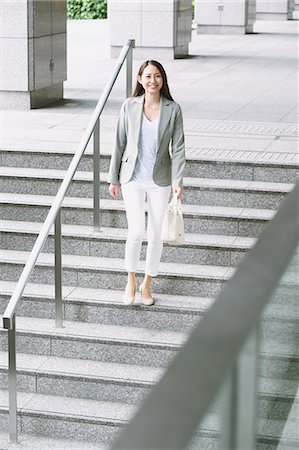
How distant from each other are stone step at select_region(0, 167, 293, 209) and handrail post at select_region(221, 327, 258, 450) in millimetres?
6750

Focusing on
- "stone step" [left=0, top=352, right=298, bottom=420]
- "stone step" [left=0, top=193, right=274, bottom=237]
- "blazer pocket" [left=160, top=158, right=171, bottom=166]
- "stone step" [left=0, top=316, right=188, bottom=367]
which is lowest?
"stone step" [left=0, top=352, right=298, bottom=420]

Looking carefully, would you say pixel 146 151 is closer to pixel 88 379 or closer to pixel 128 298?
pixel 128 298

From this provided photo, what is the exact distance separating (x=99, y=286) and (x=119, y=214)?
778mm

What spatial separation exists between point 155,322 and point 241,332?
6.06 metres

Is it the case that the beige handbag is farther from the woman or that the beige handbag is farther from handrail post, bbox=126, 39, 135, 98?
handrail post, bbox=126, 39, 135, 98

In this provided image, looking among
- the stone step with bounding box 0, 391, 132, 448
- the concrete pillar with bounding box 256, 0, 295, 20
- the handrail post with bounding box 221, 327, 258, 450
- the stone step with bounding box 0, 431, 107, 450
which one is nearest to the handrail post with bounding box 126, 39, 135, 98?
the stone step with bounding box 0, 391, 132, 448

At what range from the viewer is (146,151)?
709 centimetres

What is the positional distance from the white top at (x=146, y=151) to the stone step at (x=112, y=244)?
1.10 m

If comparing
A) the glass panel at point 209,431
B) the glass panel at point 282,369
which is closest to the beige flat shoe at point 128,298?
the glass panel at point 282,369

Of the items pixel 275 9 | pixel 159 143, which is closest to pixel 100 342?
pixel 159 143

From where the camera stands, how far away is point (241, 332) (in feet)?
4.90

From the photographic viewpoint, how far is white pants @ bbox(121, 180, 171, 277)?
280 inches

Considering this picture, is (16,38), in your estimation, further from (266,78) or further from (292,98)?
(266,78)

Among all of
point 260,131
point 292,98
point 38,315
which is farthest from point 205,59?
point 38,315
